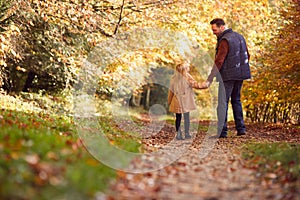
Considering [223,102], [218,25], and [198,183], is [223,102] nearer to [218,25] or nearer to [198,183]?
[218,25]

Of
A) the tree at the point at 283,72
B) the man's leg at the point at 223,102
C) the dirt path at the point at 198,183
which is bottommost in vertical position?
the dirt path at the point at 198,183

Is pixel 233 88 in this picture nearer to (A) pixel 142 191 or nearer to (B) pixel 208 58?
(A) pixel 142 191

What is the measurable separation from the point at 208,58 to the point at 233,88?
54.1 feet

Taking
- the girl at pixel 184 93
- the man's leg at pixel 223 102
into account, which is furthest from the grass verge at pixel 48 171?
the girl at pixel 184 93

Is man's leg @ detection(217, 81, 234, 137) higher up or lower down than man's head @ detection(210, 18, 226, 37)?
lower down

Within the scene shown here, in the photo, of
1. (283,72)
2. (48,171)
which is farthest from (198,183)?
(283,72)

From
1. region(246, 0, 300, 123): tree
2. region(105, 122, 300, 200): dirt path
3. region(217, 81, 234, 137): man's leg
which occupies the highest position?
region(246, 0, 300, 123): tree

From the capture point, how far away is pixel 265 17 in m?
17.5

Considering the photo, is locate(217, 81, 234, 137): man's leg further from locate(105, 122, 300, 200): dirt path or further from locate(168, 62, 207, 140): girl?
locate(105, 122, 300, 200): dirt path

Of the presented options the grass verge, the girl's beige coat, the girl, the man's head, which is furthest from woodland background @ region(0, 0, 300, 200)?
the man's head

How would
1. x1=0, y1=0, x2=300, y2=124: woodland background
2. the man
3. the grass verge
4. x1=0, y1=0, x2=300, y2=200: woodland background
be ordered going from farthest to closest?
x1=0, y1=0, x2=300, y2=124: woodland background
the man
x1=0, y1=0, x2=300, y2=200: woodland background
the grass verge

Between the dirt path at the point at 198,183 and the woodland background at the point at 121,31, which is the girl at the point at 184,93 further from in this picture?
the dirt path at the point at 198,183

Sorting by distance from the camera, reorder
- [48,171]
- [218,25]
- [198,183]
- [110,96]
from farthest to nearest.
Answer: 1. [110,96]
2. [218,25]
3. [198,183]
4. [48,171]

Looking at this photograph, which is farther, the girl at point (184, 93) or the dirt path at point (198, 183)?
the girl at point (184, 93)
